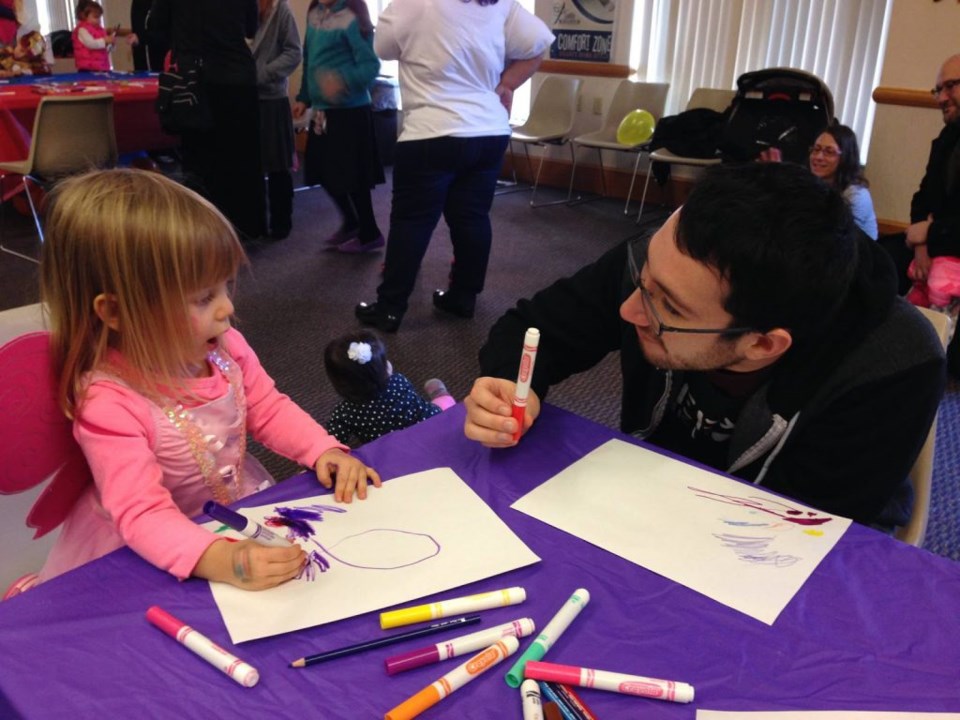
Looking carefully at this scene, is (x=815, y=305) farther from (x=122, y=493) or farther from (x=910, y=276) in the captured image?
(x=910, y=276)

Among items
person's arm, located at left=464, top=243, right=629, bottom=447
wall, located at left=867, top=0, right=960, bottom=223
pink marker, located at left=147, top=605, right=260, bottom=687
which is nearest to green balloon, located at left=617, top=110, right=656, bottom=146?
wall, located at left=867, top=0, right=960, bottom=223

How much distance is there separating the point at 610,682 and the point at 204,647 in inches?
14.0

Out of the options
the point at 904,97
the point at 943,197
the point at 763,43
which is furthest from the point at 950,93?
the point at 763,43

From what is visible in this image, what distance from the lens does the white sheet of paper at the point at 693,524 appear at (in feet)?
2.73

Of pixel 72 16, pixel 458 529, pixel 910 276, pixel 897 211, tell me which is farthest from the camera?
pixel 72 16

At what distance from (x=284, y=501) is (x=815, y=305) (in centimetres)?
70

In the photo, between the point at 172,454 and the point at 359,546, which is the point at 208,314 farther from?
the point at 359,546

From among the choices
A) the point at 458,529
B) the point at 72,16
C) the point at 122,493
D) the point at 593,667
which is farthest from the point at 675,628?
the point at 72,16

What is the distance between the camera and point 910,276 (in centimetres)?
324

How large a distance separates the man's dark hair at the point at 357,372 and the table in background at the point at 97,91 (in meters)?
2.79

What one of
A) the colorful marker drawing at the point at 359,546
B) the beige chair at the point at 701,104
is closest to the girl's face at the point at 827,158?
the beige chair at the point at 701,104

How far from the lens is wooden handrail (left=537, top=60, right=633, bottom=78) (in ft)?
18.0

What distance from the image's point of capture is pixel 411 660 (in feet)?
2.27

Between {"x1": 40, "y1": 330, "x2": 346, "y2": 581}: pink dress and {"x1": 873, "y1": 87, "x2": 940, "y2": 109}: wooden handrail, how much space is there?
13.3 ft
